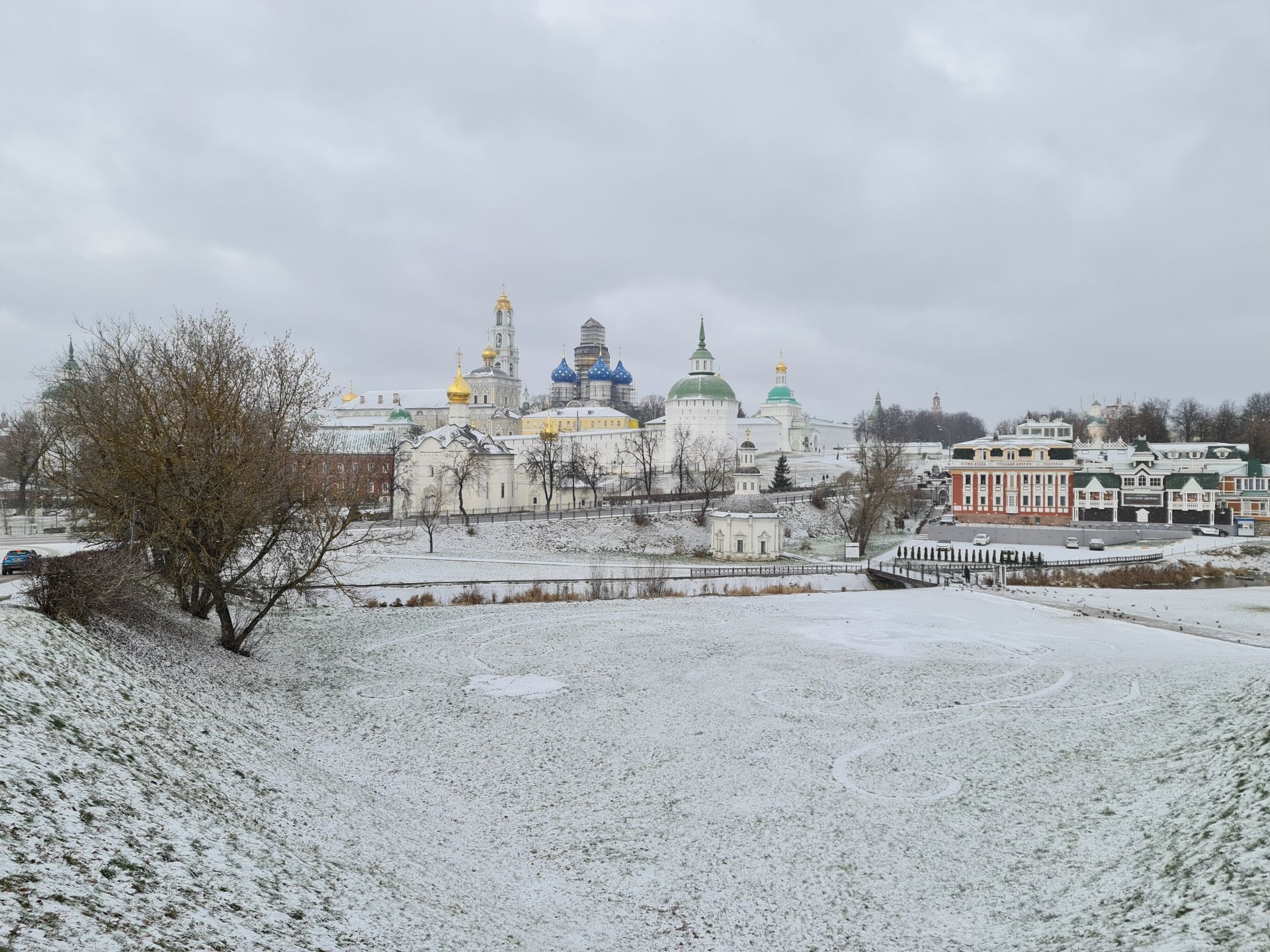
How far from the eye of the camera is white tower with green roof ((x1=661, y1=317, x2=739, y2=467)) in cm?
7631

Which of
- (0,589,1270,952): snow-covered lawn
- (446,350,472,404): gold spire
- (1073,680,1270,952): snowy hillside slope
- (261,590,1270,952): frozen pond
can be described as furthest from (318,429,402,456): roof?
(1073,680,1270,952): snowy hillside slope

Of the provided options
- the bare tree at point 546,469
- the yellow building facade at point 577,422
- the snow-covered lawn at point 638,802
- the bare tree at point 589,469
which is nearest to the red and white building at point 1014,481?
the bare tree at point 589,469

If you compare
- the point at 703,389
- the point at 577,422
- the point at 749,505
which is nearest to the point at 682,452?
the point at 703,389

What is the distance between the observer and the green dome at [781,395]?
101 metres

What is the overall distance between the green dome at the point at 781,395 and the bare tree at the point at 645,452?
74.8 feet

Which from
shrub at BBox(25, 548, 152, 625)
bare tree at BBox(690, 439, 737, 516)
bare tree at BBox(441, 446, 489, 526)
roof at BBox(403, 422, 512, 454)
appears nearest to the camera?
shrub at BBox(25, 548, 152, 625)

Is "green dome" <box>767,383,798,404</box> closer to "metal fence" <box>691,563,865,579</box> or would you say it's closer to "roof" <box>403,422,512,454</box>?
"roof" <box>403,422,512,454</box>

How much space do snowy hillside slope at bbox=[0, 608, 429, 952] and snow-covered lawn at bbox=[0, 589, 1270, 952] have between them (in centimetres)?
3

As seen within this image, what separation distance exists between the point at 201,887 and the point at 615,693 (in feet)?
32.1

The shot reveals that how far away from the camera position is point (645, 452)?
262ft

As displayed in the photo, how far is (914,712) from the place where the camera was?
566 inches

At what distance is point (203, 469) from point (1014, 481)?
53.5 meters

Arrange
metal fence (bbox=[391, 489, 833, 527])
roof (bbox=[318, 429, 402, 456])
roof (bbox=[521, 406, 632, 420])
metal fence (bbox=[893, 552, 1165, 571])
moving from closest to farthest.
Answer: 1. metal fence (bbox=[893, 552, 1165, 571])
2. metal fence (bbox=[391, 489, 833, 527])
3. roof (bbox=[318, 429, 402, 456])
4. roof (bbox=[521, 406, 632, 420])

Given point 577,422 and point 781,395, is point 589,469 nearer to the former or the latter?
point 577,422
